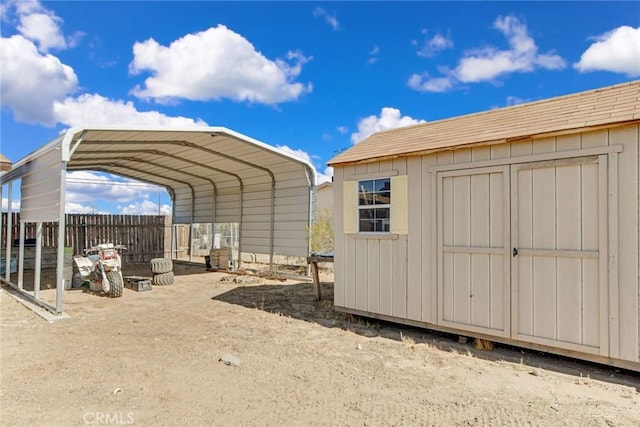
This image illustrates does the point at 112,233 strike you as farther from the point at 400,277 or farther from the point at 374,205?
the point at 400,277

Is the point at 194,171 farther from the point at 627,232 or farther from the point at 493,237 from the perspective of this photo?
the point at 627,232

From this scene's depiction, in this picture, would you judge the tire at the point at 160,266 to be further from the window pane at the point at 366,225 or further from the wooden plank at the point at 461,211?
the wooden plank at the point at 461,211

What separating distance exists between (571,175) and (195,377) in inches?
169

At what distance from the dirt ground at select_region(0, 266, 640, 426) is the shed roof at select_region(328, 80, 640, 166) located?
2473mm

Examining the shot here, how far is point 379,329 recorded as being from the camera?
5.79 meters

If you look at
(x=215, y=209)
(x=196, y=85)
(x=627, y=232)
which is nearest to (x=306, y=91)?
(x=196, y=85)

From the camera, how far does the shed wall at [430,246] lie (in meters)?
3.77

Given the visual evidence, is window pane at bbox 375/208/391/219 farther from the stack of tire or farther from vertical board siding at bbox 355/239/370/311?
the stack of tire

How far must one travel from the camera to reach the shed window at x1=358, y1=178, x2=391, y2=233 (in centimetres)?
574

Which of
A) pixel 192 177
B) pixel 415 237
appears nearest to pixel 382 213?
pixel 415 237

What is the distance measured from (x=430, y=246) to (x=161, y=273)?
7.57 meters

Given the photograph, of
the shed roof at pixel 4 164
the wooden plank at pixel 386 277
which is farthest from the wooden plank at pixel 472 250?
the shed roof at pixel 4 164

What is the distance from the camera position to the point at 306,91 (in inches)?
596

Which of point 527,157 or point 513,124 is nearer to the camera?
point 527,157
